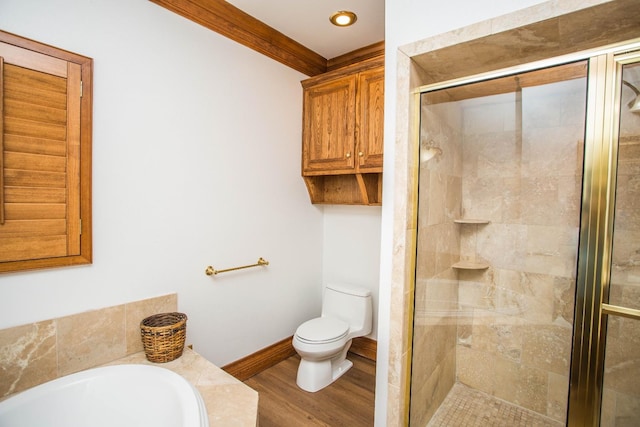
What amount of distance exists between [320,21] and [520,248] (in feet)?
6.89

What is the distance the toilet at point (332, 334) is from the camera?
7.02 feet

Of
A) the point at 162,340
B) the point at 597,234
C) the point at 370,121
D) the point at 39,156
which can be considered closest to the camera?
the point at 597,234

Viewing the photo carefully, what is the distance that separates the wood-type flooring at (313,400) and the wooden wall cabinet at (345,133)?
4.59ft

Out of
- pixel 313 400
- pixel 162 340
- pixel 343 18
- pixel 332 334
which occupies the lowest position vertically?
pixel 313 400

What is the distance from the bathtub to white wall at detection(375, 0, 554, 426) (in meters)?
0.96

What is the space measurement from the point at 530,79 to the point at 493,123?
0.50m

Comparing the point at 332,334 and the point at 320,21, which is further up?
the point at 320,21

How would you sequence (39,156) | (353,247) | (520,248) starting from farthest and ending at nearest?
(353,247), (520,248), (39,156)

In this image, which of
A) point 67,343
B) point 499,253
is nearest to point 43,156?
point 67,343

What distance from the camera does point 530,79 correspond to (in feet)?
4.85

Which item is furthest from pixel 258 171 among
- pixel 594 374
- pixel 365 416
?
pixel 594 374

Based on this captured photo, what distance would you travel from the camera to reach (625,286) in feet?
4.15

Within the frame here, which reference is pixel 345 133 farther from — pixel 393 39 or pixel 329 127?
pixel 393 39

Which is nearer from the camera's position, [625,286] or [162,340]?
[625,286]
